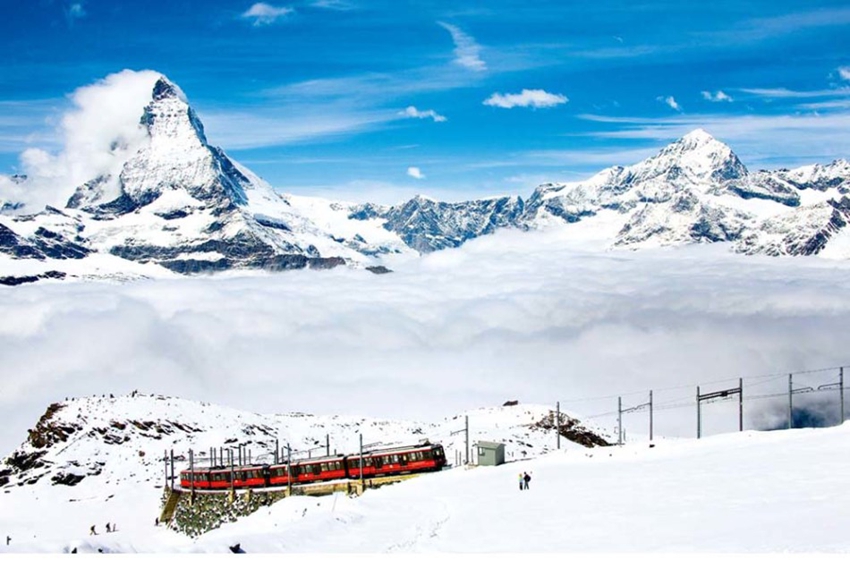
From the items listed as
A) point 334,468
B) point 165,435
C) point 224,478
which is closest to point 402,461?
point 334,468

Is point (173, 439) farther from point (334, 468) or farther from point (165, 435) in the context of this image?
point (334, 468)

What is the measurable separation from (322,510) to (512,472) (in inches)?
880

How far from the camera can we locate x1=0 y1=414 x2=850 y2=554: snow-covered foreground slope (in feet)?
90.8

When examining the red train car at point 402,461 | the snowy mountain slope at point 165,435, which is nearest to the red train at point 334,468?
the red train car at point 402,461

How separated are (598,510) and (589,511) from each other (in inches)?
15.2

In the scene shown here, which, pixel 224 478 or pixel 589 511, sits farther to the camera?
pixel 224 478

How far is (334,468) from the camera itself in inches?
3004

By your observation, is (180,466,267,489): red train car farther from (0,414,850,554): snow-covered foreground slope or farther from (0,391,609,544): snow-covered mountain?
(0,414,850,554): snow-covered foreground slope

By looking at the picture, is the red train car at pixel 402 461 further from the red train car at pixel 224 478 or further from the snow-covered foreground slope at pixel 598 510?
the red train car at pixel 224 478

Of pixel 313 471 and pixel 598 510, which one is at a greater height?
pixel 598 510

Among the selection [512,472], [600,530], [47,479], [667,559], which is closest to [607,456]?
[512,472]

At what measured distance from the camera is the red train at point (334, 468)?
7331cm

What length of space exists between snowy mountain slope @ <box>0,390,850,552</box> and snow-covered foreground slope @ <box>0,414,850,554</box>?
9 cm

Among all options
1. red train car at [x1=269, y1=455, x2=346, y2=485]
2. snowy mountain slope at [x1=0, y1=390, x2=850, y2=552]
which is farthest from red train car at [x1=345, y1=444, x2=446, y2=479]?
snowy mountain slope at [x1=0, y1=390, x2=850, y2=552]
